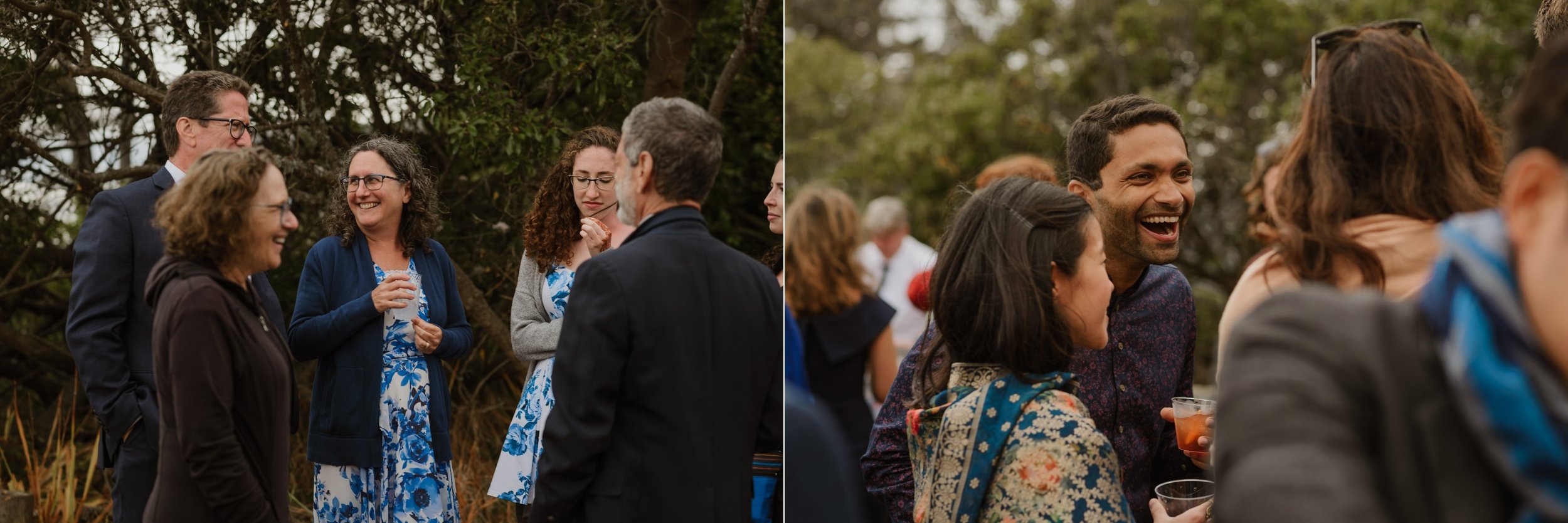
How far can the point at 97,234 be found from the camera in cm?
318

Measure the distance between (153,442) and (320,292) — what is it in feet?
2.15

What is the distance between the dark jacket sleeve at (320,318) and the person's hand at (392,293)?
0.8 inches

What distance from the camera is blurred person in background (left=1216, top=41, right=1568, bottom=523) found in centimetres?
122

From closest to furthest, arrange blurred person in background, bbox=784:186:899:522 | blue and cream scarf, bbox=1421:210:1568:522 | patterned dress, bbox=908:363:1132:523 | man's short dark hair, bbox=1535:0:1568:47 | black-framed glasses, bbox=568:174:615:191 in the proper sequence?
blue and cream scarf, bbox=1421:210:1568:522 < patterned dress, bbox=908:363:1132:523 < man's short dark hair, bbox=1535:0:1568:47 < black-framed glasses, bbox=568:174:615:191 < blurred person in background, bbox=784:186:899:522

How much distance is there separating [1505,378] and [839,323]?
3.70 meters

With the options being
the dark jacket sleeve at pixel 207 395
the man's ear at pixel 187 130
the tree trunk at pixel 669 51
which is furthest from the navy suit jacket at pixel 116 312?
the tree trunk at pixel 669 51

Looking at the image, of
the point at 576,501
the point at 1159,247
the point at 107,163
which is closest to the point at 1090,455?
the point at 1159,247

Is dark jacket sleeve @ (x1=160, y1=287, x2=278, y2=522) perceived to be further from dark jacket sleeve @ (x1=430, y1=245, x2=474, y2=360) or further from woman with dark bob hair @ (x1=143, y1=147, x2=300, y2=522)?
dark jacket sleeve @ (x1=430, y1=245, x2=474, y2=360)

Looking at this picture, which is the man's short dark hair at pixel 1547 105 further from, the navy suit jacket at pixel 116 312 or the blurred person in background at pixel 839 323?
the blurred person in background at pixel 839 323

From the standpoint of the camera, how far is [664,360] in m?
2.69

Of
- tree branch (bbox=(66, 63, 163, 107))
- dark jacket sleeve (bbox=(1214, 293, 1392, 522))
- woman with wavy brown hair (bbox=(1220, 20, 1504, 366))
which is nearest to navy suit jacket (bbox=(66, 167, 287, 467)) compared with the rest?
tree branch (bbox=(66, 63, 163, 107))

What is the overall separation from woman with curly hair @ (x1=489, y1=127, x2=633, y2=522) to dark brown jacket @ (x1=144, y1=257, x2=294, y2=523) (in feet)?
3.42

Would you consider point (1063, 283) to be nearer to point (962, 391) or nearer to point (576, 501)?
point (962, 391)

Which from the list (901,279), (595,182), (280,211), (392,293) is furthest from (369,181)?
(901,279)
